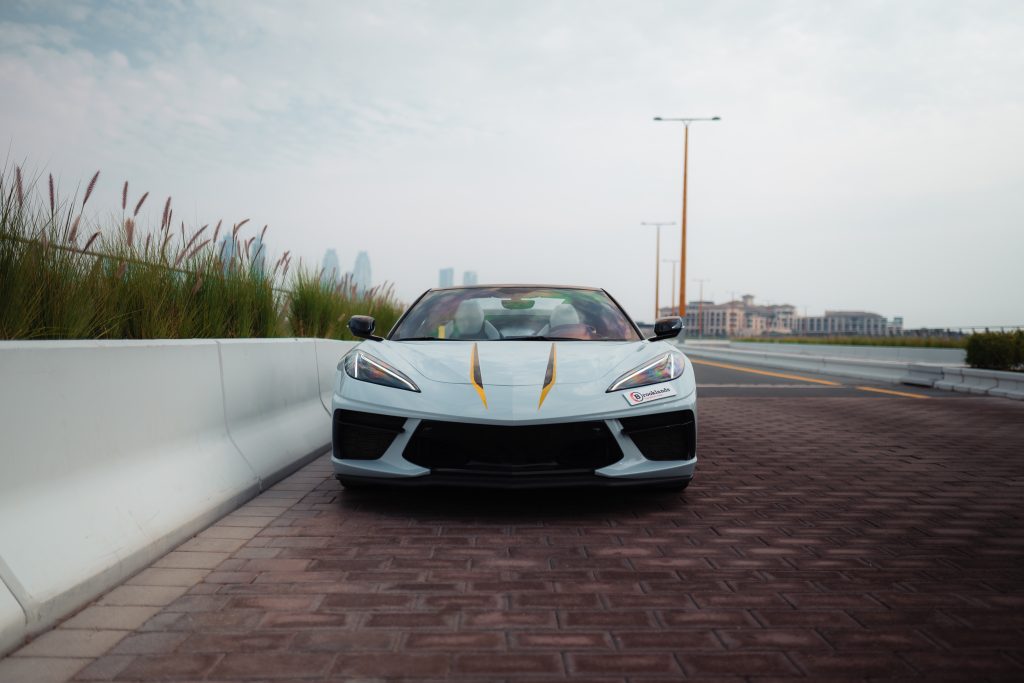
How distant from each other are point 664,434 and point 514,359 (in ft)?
3.28

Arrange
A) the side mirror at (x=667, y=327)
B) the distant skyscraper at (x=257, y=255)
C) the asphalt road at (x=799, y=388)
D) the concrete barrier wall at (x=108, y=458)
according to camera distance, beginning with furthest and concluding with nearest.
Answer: the asphalt road at (x=799, y=388) → the distant skyscraper at (x=257, y=255) → the side mirror at (x=667, y=327) → the concrete barrier wall at (x=108, y=458)

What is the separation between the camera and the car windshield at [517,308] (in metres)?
5.76

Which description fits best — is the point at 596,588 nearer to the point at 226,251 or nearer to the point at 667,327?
the point at 667,327

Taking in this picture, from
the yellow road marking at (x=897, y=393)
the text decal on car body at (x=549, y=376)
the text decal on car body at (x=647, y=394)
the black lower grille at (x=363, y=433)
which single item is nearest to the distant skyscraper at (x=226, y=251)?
the black lower grille at (x=363, y=433)

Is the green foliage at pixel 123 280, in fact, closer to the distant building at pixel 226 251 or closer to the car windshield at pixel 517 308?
the distant building at pixel 226 251

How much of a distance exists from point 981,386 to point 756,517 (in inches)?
465

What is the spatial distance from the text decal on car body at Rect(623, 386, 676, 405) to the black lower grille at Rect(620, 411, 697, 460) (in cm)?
10

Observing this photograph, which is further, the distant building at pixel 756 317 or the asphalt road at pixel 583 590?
the distant building at pixel 756 317

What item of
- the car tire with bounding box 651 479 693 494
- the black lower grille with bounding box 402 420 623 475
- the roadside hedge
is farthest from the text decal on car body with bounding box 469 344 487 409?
the roadside hedge

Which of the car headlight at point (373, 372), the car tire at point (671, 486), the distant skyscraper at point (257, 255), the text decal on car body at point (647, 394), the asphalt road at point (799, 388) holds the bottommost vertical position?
the asphalt road at point (799, 388)

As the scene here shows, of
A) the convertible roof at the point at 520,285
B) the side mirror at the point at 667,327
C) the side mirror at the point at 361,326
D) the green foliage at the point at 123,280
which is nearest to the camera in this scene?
the green foliage at the point at 123,280

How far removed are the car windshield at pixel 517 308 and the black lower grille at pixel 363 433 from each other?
102cm

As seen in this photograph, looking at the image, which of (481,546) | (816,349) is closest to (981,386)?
(481,546)

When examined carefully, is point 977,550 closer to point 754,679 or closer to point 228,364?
point 754,679
